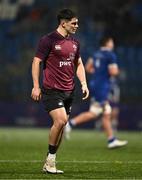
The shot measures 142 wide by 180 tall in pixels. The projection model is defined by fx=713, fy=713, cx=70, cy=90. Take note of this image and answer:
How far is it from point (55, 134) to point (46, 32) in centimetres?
1513

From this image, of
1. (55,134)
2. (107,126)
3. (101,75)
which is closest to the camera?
(55,134)

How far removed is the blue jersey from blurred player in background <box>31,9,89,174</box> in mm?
5591

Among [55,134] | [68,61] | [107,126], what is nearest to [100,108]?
[107,126]

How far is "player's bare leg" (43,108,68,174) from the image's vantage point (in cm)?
841

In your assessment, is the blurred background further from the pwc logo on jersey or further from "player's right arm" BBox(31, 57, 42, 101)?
"player's right arm" BBox(31, 57, 42, 101)

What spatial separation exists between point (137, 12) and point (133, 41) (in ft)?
4.13

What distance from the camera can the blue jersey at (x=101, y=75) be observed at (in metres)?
14.4

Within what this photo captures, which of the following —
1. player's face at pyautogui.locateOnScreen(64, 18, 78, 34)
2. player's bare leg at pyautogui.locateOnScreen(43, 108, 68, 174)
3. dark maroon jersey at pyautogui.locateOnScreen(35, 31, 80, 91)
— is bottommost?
player's bare leg at pyautogui.locateOnScreen(43, 108, 68, 174)

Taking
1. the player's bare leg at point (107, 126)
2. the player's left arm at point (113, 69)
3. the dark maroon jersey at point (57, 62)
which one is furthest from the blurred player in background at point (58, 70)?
the player's left arm at point (113, 69)

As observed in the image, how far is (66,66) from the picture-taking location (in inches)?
342

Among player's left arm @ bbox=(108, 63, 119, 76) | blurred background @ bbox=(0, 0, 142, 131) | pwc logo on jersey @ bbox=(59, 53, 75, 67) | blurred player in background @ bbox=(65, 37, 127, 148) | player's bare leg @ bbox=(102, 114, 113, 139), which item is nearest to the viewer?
pwc logo on jersey @ bbox=(59, 53, 75, 67)

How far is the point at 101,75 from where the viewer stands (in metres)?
14.7

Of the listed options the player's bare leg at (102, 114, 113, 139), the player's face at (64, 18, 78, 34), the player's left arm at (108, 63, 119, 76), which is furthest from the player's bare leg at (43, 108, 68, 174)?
the player's left arm at (108, 63, 119, 76)

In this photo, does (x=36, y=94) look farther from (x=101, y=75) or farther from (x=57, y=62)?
(x=101, y=75)
